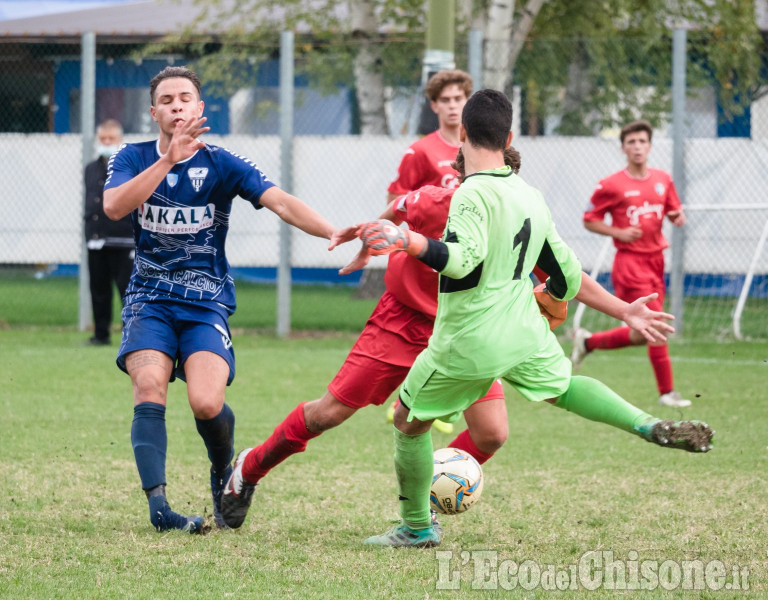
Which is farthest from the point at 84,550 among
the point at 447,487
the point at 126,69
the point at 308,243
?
the point at 126,69

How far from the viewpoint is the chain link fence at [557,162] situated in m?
13.0

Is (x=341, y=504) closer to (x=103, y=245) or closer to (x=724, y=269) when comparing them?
(x=103, y=245)

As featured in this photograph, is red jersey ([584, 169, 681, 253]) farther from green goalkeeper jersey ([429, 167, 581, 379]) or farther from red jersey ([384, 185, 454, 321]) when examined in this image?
green goalkeeper jersey ([429, 167, 581, 379])

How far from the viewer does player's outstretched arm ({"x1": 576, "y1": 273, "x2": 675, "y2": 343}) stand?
4523 millimetres

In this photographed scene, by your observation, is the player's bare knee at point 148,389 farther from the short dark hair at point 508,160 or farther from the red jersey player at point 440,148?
the red jersey player at point 440,148

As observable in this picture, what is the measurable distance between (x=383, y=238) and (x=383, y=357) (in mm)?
1304

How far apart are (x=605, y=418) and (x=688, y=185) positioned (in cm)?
899

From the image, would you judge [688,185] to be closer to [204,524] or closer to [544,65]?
[544,65]

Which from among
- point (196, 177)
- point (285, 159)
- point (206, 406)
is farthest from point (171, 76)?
point (285, 159)

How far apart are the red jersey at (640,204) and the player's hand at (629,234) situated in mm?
84

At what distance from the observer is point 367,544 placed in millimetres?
4848

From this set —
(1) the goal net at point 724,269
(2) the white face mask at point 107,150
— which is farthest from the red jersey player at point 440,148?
(1) the goal net at point 724,269

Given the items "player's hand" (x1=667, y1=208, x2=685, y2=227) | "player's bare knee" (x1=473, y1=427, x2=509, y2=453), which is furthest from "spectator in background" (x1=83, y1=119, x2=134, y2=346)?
"player's bare knee" (x1=473, y1=427, x2=509, y2=453)

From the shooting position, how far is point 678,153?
12.8 meters
